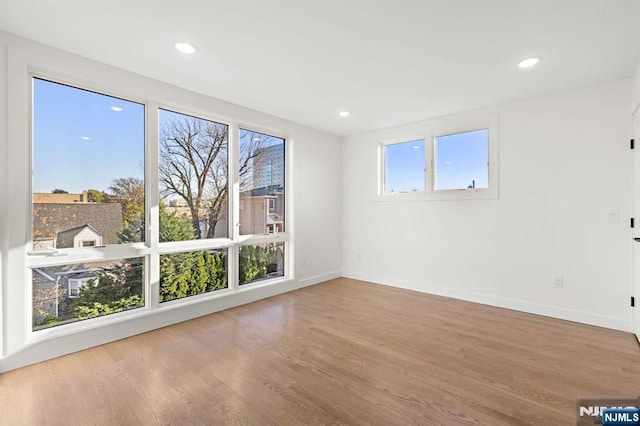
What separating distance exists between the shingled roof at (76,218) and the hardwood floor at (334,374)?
108 centimetres

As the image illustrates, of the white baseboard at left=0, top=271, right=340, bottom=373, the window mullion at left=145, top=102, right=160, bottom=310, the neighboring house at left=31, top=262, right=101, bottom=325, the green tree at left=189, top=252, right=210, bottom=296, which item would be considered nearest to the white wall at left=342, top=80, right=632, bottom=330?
the white baseboard at left=0, top=271, right=340, bottom=373

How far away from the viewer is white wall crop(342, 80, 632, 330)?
10.2 feet

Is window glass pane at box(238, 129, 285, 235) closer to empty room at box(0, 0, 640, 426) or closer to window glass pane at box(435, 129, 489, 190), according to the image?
empty room at box(0, 0, 640, 426)

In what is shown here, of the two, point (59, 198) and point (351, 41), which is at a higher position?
point (351, 41)

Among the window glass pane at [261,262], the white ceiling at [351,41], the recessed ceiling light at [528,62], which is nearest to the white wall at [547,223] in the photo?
the white ceiling at [351,41]

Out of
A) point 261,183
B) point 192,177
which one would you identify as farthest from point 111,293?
point 261,183

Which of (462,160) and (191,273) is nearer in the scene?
(191,273)

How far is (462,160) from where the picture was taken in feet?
13.9

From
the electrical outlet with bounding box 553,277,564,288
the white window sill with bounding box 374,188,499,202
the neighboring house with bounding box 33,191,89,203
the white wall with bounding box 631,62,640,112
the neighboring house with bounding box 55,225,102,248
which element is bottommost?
the electrical outlet with bounding box 553,277,564,288

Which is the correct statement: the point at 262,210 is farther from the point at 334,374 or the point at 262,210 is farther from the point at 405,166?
the point at 334,374

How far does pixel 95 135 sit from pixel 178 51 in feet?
3.92

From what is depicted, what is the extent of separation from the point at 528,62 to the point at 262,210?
3540 mm

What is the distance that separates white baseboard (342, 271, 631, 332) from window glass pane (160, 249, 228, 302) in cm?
264

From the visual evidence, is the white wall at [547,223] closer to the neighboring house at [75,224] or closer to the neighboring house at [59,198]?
the neighboring house at [75,224]
